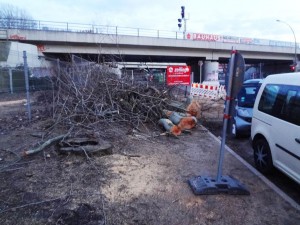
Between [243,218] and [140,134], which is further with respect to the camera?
[140,134]

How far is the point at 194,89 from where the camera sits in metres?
18.6

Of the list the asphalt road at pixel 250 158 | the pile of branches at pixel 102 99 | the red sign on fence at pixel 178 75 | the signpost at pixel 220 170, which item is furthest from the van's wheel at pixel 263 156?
the red sign on fence at pixel 178 75

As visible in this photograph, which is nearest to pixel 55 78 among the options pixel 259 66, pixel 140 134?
pixel 140 134

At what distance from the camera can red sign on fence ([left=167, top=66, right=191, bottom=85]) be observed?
42.6 feet

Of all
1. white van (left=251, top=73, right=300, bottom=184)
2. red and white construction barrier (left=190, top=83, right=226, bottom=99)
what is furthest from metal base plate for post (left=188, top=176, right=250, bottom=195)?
red and white construction barrier (left=190, top=83, right=226, bottom=99)

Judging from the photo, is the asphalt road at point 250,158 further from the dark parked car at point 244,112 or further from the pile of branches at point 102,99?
the pile of branches at point 102,99

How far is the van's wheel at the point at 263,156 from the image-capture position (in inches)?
192

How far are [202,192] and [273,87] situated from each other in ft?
7.90

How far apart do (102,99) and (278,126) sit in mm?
5190

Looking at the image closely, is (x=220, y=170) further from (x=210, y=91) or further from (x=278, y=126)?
(x=210, y=91)

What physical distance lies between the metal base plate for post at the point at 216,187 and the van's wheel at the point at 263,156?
0.90 m

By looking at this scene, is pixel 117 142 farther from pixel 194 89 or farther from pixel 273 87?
pixel 194 89

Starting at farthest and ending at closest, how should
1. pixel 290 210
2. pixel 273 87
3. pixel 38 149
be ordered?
pixel 38 149 < pixel 273 87 < pixel 290 210

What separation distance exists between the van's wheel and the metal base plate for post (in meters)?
0.90
